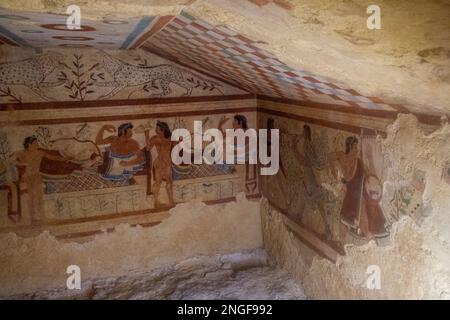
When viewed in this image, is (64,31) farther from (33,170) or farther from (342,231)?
(342,231)

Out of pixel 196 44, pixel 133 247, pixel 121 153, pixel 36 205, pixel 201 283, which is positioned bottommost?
pixel 201 283

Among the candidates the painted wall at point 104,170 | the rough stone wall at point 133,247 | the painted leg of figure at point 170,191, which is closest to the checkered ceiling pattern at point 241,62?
the painted wall at point 104,170

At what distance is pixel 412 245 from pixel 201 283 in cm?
212

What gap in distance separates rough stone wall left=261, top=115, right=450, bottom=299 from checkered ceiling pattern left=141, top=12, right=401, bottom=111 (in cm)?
22

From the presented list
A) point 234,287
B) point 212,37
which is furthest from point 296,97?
point 234,287

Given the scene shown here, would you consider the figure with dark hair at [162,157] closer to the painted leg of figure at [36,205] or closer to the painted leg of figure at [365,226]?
the painted leg of figure at [36,205]

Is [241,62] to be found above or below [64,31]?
below

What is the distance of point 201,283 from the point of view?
3.60 metres

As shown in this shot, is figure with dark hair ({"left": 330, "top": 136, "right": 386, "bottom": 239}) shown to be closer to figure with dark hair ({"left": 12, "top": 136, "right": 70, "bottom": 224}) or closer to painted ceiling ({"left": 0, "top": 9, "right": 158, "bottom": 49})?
painted ceiling ({"left": 0, "top": 9, "right": 158, "bottom": 49})

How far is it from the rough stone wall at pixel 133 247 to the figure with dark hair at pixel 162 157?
27cm

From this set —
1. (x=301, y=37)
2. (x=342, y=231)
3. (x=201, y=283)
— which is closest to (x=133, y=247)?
(x=201, y=283)

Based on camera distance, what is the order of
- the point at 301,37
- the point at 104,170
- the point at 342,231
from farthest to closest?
1. the point at 104,170
2. the point at 342,231
3. the point at 301,37

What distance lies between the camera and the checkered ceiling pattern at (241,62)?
6.69ft

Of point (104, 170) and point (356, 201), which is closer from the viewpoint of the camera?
point (356, 201)
